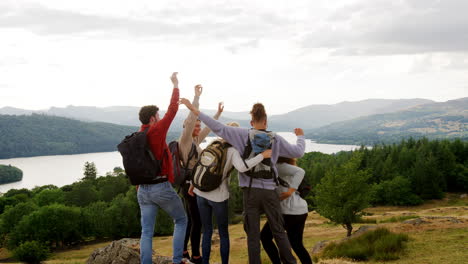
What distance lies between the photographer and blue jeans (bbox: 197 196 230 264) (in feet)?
18.6

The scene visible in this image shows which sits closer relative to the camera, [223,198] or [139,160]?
[139,160]

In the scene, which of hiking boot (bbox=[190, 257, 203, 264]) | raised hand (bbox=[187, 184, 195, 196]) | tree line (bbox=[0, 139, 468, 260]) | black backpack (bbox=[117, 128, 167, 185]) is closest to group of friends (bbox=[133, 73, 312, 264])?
black backpack (bbox=[117, 128, 167, 185])

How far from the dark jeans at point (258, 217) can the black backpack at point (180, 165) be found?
131 centimetres

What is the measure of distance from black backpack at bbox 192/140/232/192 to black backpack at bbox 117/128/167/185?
0.70m

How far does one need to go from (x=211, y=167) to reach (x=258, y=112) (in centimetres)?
113

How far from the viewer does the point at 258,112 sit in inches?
207

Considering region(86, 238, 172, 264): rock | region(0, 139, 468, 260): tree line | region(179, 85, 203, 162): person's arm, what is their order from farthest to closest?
region(0, 139, 468, 260): tree line, region(86, 238, 172, 264): rock, region(179, 85, 203, 162): person's arm

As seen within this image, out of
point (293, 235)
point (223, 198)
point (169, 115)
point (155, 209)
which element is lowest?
point (293, 235)

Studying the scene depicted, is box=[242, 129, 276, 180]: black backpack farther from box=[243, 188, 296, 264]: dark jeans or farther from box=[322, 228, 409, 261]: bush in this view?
box=[322, 228, 409, 261]: bush

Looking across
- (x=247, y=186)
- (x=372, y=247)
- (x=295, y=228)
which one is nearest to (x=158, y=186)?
(x=247, y=186)

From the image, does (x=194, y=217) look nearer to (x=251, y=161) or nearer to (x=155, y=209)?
(x=155, y=209)

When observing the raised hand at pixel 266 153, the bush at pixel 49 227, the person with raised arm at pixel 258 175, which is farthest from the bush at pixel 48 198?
the raised hand at pixel 266 153

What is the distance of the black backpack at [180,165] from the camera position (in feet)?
19.7

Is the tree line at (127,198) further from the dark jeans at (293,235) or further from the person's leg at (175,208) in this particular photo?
the person's leg at (175,208)
